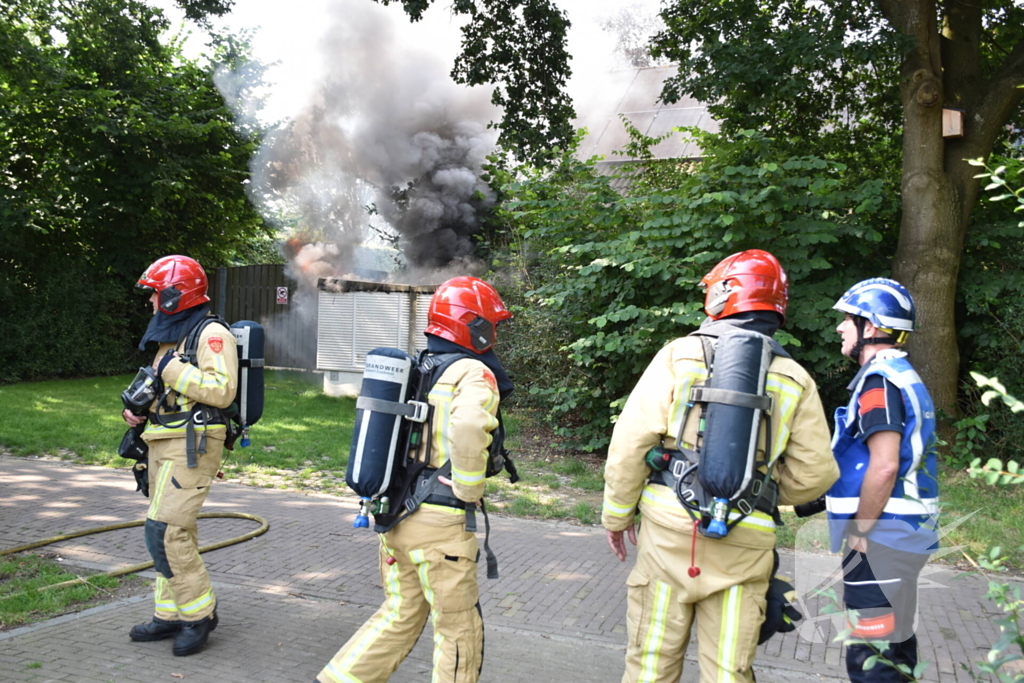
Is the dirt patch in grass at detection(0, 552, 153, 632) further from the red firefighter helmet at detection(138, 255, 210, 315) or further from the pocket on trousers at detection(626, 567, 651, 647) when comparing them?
the pocket on trousers at detection(626, 567, 651, 647)

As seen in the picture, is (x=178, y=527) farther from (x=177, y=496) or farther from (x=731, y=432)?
(x=731, y=432)

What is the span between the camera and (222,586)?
16.6ft

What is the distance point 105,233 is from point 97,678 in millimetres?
15625

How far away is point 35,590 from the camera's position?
4.82 m

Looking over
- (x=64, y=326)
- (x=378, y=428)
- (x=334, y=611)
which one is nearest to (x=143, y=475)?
(x=334, y=611)

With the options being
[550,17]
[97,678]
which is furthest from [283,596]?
[550,17]

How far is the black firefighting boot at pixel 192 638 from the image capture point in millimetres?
3973

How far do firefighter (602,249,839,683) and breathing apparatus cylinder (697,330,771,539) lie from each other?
0.28ft

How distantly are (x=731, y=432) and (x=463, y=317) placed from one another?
3.86ft

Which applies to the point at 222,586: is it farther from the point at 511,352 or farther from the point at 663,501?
the point at 511,352

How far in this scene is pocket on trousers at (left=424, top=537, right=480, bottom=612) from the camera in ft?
9.90

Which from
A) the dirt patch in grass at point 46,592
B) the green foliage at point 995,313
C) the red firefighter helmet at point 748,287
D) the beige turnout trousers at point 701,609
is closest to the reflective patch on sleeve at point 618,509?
the beige turnout trousers at point 701,609

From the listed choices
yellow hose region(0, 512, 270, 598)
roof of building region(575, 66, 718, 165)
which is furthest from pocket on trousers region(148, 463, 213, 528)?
roof of building region(575, 66, 718, 165)

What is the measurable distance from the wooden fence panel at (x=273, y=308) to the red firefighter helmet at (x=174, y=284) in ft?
40.7
